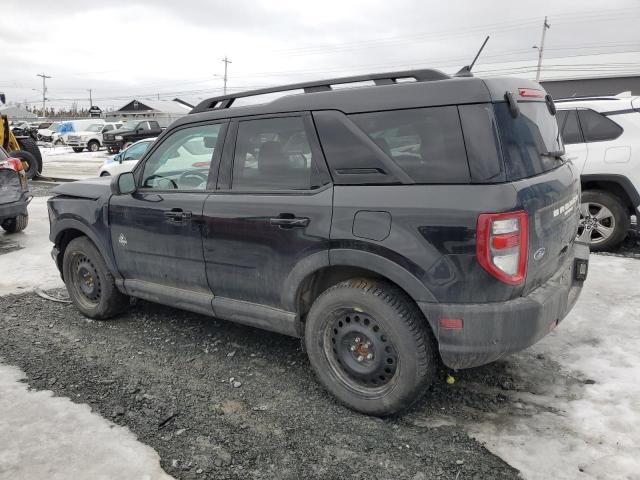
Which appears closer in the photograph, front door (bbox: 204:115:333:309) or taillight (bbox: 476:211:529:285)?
taillight (bbox: 476:211:529:285)

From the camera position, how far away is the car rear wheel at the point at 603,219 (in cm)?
611

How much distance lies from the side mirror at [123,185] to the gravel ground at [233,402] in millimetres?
1213

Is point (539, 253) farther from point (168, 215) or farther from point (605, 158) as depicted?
point (605, 158)

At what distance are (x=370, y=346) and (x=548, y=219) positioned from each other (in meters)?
1.20

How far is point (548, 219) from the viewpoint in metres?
2.74

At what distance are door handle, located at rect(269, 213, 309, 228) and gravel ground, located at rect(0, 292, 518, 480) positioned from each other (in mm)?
1106

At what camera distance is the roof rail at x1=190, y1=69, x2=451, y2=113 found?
2.78 m

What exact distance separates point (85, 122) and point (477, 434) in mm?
39049

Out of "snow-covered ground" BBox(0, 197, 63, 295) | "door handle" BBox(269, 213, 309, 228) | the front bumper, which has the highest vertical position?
"door handle" BBox(269, 213, 309, 228)

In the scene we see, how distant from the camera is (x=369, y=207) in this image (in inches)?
108

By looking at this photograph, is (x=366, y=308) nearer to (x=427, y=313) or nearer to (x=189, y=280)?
(x=427, y=313)

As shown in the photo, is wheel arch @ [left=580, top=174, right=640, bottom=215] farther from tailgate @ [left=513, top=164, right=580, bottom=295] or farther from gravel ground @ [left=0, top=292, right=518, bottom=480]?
gravel ground @ [left=0, top=292, right=518, bottom=480]

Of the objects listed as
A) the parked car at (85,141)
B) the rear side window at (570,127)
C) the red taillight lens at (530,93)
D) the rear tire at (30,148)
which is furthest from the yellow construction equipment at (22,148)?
the parked car at (85,141)

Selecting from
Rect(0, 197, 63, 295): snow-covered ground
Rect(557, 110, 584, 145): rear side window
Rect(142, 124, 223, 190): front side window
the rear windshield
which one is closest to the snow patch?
the rear windshield
